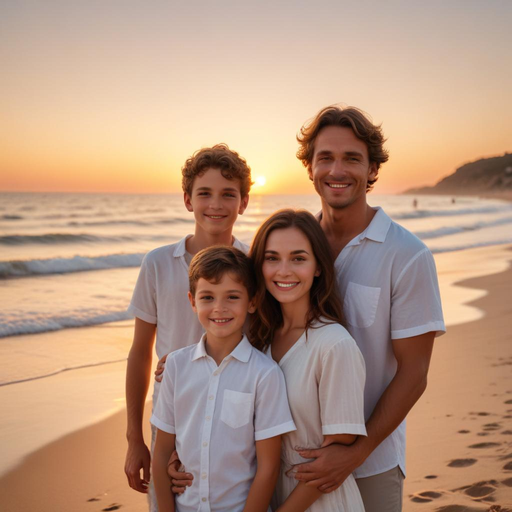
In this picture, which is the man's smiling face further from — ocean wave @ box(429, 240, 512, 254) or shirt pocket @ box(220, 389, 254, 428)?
ocean wave @ box(429, 240, 512, 254)

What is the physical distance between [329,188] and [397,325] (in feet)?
2.65

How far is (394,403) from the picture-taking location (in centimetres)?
251

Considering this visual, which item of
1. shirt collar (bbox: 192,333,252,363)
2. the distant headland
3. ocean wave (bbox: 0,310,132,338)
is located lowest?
ocean wave (bbox: 0,310,132,338)

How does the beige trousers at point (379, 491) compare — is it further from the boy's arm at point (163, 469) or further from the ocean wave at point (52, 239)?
the ocean wave at point (52, 239)

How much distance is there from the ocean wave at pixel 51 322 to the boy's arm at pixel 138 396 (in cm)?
607

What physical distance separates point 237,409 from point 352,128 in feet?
4.90

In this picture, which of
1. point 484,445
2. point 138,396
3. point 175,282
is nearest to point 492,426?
point 484,445

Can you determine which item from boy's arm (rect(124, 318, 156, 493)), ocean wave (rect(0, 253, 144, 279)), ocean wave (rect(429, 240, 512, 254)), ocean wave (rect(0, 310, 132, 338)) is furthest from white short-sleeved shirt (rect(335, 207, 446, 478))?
ocean wave (rect(429, 240, 512, 254))

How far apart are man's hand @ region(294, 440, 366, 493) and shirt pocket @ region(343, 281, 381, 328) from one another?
0.56 m

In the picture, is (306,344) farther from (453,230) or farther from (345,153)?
(453,230)

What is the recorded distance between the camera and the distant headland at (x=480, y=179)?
109m

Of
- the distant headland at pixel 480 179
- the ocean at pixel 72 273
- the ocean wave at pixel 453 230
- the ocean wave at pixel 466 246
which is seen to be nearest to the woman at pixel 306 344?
the ocean at pixel 72 273

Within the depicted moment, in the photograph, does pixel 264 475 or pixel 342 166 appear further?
pixel 342 166

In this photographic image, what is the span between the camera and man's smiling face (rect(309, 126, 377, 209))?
2.89 meters
